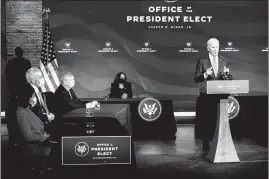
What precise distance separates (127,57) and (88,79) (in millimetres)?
1077

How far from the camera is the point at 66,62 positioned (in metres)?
10.2

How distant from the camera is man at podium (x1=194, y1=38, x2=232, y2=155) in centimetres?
501

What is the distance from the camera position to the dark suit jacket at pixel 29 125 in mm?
3463

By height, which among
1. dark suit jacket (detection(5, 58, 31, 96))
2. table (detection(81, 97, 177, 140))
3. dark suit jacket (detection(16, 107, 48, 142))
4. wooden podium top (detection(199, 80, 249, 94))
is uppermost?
dark suit jacket (detection(5, 58, 31, 96))

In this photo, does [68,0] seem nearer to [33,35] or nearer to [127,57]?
[33,35]

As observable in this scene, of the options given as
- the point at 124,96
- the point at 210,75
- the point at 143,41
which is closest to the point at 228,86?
the point at 210,75

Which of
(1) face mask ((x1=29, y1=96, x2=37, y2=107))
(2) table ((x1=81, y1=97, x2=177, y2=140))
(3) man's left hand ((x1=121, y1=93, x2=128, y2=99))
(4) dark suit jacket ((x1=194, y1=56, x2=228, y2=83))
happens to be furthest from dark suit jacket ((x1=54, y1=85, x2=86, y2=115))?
(3) man's left hand ((x1=121, y1=93, x2=128, y2=99))

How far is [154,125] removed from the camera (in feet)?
24.7

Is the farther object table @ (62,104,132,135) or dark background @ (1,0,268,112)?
dark background @ (1,0,268,112)

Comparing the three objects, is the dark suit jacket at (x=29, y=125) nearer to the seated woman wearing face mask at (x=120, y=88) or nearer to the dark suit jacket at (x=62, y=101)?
the dark suit jacket at (x=62, y=101)

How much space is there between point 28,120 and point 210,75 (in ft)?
7.55

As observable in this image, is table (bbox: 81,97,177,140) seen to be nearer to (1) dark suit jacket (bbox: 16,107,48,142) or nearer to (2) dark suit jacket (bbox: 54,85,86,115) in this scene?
(2) dark suit jacket (bbox: 54,85,86,115)

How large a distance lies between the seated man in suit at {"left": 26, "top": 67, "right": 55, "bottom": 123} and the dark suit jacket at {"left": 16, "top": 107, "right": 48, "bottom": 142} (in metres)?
0.28

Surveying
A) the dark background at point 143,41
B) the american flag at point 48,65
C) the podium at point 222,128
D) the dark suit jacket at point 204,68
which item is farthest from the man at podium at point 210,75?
the dark background at point 143,41
